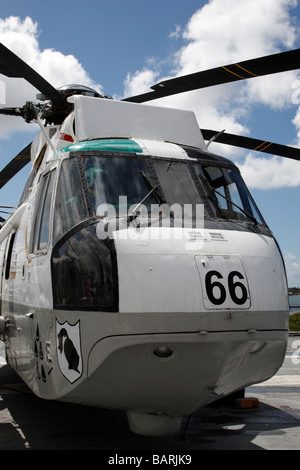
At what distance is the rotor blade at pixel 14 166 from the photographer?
28.1 feet

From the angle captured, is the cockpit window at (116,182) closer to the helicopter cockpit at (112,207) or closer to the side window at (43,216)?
the helicopter cockpit at (112,207)

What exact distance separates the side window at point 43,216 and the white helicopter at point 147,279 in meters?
0.02

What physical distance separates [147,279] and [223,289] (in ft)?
2.01

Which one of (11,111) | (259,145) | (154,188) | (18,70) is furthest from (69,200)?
(11,111)

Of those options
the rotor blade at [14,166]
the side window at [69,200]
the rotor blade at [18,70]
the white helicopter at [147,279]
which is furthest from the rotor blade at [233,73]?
the rotor blade at [14,166]

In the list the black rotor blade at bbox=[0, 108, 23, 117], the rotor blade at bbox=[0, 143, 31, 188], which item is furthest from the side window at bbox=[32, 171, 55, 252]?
the rotor blade at bbox=[0, 143, 31, 188]

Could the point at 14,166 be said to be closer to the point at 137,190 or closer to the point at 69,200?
the point at 69,200

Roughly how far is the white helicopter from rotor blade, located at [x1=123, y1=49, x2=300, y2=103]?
0.02 m

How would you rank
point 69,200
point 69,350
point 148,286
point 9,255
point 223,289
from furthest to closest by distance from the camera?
point 9,255 → point 69,200 → point 69,350 → point 223,289 → point 148,286

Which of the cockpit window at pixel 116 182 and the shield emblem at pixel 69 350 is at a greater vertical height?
the cockpit window at pixel 116 182

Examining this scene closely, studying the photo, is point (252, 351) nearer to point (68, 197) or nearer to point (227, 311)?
point (227, 311)

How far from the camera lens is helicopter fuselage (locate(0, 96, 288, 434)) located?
385 centimetres

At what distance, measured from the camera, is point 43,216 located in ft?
17.0

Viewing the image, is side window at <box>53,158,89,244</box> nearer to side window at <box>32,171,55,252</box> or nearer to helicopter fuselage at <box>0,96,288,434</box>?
helicopter fuselage at <box>0,96,288,434</box>
